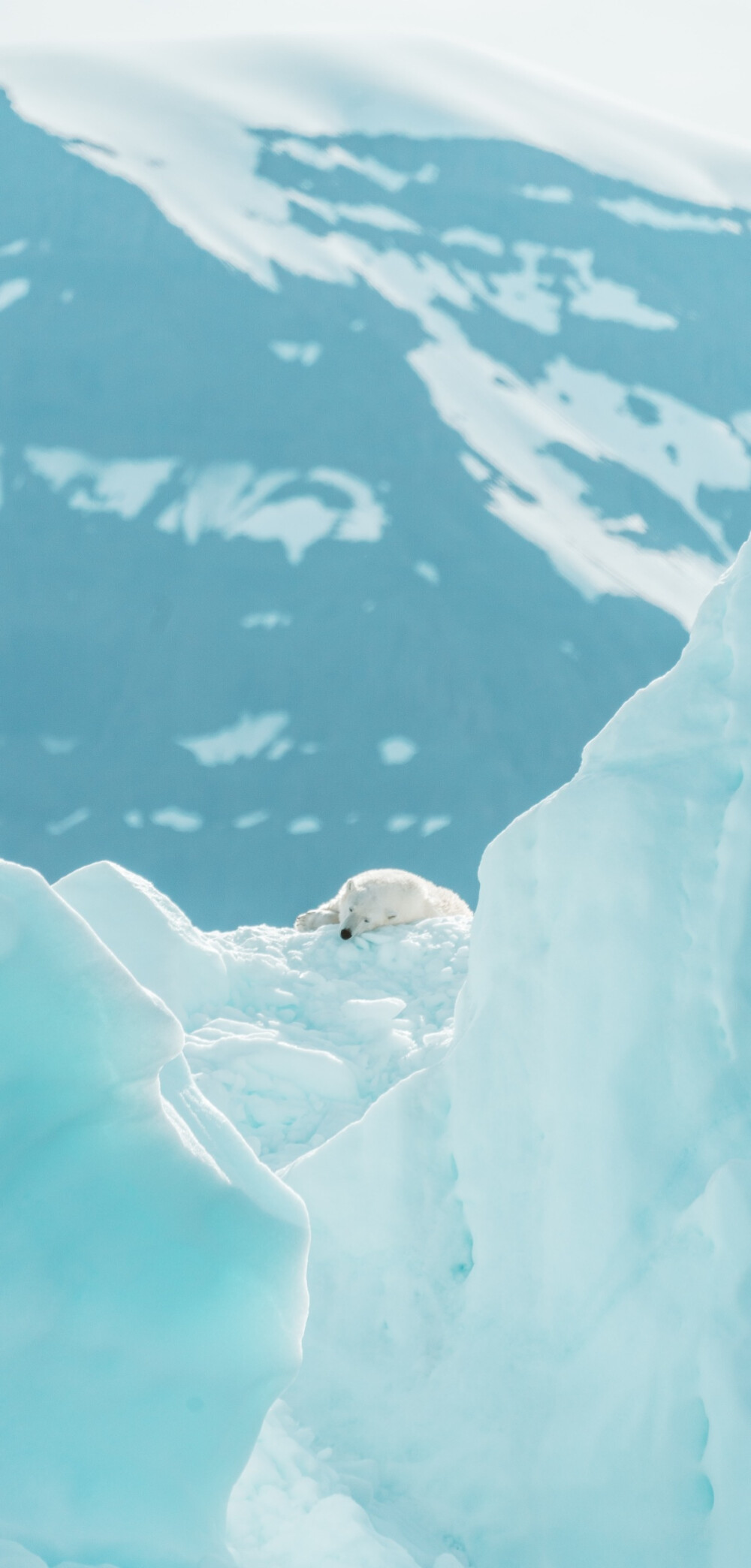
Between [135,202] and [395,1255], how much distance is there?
2685cm

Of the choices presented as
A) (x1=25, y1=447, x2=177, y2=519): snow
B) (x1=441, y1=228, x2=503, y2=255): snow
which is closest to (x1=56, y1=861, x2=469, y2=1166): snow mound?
(x1=25, y1=447, x2=177, y2=519): snow

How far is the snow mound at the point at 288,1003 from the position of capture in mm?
5121

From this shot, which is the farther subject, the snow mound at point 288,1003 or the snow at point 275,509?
the snow at point 275,509

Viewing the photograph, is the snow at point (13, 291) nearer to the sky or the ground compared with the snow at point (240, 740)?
nearer to the sky

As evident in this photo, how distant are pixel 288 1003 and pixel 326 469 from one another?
19.1 m

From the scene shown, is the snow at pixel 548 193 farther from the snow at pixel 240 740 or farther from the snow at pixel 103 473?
Answer: the snow at pixel 240 740

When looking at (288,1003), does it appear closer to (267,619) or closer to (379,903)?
(379,903)

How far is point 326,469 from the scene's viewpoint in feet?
77.7

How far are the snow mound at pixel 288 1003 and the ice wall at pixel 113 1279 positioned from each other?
6.80 feet

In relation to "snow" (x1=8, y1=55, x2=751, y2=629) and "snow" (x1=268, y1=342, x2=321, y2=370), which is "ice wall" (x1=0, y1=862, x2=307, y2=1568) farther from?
"snow" (x1=268, y1=342, x2=321, y2=370)

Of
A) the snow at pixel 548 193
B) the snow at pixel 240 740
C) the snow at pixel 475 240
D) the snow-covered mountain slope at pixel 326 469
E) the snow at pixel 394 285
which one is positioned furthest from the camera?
the snow at pixel 548 193

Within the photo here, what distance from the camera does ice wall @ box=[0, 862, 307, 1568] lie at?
2.20 m

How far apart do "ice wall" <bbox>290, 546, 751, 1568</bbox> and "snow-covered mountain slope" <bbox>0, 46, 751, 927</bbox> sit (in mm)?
16527

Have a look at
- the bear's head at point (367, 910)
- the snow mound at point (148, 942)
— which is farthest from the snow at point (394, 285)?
the snow mound at point (148, 942)
